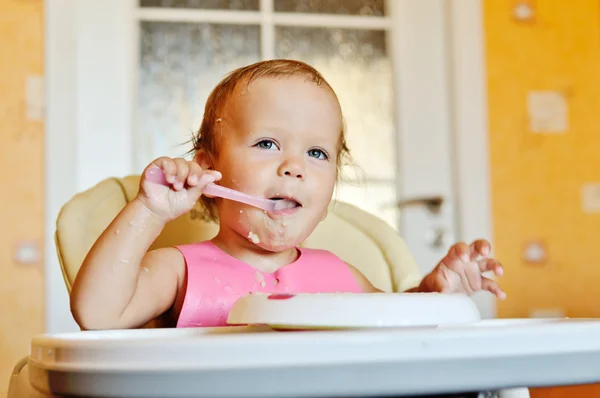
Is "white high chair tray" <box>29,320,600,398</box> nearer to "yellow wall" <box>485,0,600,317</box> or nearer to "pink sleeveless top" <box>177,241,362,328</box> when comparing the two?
"pink sleeveless top" <box>177,241,362,328</box>

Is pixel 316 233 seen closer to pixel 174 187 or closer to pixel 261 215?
pixel 261 215

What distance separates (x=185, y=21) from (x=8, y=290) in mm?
839

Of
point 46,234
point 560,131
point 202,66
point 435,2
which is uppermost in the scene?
point 435,2

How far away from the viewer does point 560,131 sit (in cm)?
240

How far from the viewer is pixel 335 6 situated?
2264 mm


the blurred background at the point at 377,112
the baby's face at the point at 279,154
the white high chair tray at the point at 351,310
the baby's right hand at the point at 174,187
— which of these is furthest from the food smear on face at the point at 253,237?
the blurred background at the point at 377,112

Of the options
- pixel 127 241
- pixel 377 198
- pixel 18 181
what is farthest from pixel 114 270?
pixel 377 198

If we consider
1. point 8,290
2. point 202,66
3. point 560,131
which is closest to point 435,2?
point 560,131

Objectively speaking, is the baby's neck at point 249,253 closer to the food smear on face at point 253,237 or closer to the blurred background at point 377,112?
the food smear on face at point 253,237

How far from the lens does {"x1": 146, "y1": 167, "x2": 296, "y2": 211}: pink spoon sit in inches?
29.2

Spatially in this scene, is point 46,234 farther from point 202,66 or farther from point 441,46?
point 441,46

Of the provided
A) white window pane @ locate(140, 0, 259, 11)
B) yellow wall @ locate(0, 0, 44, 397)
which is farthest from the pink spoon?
white window pane @ locate(140, 0, 259, 11)

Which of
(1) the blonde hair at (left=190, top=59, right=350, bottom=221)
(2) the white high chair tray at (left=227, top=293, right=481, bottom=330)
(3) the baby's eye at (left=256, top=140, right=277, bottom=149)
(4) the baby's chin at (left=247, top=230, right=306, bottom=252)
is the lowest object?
(2) the white high chair tray at (left=227, top=293, right=481, bottom=330)

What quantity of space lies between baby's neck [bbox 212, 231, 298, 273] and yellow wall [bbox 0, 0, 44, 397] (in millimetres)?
1109
